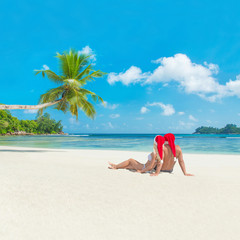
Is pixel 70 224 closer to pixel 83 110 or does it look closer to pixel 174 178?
pixel 174 178

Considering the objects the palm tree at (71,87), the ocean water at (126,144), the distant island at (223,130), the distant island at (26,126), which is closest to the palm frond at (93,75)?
the palm tree at (71,87)

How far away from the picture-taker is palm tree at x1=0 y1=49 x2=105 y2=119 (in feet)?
45.2

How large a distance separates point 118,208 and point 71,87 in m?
11.4

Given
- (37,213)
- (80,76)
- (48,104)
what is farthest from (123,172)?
(80,76)

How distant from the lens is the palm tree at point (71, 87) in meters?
13.8

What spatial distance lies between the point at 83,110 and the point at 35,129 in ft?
305

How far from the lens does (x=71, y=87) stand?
44.7ft

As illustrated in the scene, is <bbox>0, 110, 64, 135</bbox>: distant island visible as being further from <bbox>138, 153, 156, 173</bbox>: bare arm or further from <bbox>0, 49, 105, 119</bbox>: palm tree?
<bbox>138, 153, 156, 173</bbox>: bare arm

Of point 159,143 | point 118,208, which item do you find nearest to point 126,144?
point 159,143

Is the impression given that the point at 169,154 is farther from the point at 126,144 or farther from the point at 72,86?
the point at 126,144

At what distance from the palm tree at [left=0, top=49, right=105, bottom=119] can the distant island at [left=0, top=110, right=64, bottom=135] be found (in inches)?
2131

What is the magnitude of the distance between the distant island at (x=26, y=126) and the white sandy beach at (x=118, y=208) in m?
65.0

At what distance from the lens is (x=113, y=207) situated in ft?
10.5

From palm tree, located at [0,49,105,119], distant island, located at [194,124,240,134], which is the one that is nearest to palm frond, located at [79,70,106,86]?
palm tree, located at [0,49,105,119]
